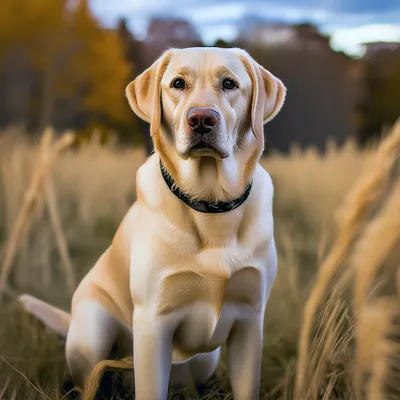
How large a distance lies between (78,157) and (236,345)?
3083 mm

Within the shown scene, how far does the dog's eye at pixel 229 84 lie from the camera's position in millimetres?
1324

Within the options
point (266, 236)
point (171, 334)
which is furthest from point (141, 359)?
point (266, 236)

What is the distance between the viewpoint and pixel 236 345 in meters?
1.48

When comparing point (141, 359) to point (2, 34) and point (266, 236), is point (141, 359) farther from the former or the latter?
point (2, 34)

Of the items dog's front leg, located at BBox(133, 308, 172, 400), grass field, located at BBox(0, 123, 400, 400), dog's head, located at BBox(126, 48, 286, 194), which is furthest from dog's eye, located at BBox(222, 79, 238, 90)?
dog's front leg, located at BBox(133, 308, 172, 400)

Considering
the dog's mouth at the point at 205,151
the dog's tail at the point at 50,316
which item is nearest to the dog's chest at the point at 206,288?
the dog's mouth at the point at 205,151

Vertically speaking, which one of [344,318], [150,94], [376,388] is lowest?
[344,318]

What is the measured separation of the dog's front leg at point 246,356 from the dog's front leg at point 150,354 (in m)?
0.18

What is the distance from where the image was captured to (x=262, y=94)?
1371mm

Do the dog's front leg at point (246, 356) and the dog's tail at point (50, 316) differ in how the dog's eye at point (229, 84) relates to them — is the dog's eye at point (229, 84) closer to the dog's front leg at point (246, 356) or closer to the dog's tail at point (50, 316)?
the dog's front leg at point (246, 356)

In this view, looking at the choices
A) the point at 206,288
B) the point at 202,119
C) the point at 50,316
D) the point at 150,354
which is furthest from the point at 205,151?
the point at 50,316

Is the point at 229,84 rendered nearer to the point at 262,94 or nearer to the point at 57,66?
the point at 262,94

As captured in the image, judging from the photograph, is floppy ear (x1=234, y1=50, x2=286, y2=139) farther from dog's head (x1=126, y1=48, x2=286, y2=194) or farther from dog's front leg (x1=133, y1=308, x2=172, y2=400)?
dog's front leg (x1=133, y1=308, x2=172, y2=400)

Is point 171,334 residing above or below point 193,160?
below
